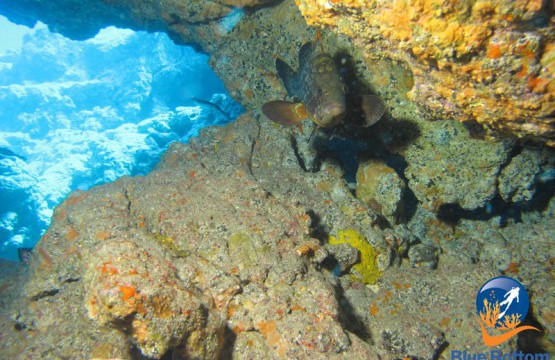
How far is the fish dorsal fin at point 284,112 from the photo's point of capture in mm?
4285

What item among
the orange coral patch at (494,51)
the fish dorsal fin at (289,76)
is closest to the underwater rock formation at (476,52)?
the orange coral patch at (494,51)

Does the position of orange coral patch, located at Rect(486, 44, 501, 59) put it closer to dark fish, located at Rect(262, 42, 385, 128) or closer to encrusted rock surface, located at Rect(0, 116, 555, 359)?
dark fish, located at Rect(262, 42, 385, 128)

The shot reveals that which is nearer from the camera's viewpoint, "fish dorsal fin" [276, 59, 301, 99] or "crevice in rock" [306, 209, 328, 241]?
"crevice in rock" [306, 209, 328, 241]

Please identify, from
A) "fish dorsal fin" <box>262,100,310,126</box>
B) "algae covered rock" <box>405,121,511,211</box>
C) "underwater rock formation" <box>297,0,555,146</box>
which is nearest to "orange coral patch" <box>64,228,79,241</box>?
"fish dorsal fin" <box>262,100,310,126</box>

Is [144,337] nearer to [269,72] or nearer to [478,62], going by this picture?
[478,62]

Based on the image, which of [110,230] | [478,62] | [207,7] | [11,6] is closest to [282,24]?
[207,7]

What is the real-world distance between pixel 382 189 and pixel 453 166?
102 centimetres

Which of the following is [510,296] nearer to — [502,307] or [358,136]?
[502,307]

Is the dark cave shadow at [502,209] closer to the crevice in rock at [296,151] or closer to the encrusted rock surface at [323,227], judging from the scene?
the encrusted rock surface at [323,227]

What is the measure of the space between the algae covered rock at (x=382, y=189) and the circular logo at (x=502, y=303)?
1.51 m

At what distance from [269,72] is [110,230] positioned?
432 centimetres

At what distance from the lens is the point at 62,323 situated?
3.35m

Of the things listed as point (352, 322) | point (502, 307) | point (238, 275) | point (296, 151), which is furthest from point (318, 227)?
point (502, 307)

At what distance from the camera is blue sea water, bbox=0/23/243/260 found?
16297mm
